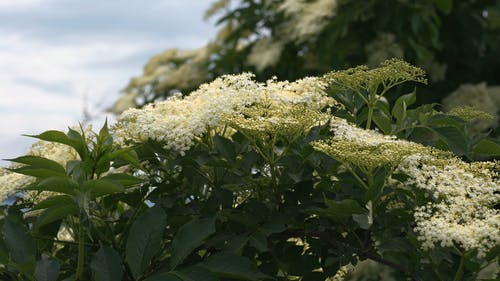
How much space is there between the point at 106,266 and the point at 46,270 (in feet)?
0.31

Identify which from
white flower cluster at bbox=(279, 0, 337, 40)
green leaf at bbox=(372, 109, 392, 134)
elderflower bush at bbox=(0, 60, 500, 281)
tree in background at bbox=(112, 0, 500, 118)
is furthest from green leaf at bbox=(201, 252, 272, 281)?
white flower cluster at bbox=(279, 0, 337, 40)

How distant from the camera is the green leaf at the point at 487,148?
1.33 m

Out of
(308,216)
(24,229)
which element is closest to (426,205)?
(308,216)

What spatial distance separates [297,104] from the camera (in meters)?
1.30

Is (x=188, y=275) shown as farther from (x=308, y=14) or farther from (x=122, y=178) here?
(x=308, y=14)

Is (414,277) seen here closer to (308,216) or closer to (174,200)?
(308,216)

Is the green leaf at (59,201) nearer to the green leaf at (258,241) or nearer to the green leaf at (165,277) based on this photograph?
the green leaf at (165,277)

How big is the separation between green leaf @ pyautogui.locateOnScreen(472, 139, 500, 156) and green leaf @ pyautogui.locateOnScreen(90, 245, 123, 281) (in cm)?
63

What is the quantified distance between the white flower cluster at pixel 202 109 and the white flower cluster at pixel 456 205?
0.80 ft

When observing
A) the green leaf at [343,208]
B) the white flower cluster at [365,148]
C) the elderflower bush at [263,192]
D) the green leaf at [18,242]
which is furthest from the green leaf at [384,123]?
the green leaf at [18,242]

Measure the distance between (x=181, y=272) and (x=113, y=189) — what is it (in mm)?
155

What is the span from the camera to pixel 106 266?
1.17m

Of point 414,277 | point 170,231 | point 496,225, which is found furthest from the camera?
point 170,231

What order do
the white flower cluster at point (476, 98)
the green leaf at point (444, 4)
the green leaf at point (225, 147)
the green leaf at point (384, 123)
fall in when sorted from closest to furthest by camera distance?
the green leaf at point (225, 147) → the green leaf at point (384, 123) → the green leaf at point (444, 4) → the white flower cluster at point (476, 98)
